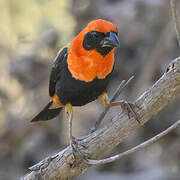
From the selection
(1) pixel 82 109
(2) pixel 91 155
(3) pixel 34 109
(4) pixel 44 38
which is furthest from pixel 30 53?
(2) pixel 91 155

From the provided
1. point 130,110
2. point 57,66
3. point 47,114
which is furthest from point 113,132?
point 47,114

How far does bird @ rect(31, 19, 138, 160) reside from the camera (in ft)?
12.8

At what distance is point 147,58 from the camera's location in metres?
6.35

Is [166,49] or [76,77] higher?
[76,77]

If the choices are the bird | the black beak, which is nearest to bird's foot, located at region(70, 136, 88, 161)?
the bird

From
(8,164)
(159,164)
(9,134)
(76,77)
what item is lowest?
(159,164)

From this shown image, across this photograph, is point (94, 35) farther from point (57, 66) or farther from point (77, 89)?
point (57, 66)

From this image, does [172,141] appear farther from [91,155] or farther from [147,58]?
[91,155]

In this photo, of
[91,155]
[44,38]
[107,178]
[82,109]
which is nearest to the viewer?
[91,155]

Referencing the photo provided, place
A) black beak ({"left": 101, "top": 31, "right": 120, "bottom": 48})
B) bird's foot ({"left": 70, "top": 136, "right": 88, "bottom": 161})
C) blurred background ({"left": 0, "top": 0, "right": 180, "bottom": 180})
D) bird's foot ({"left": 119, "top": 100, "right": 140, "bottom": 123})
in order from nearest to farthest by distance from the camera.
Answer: bird's foot ({"left": 119, "top": 100, "right": 140, "bottom": 123})
bird's foot ({"left": 70, "top": 136, "right": 88, "bottom": 161})
black beak ({"left": 101, "top": 31, "right": 120, "bottom": 48})
blurred background ({"left": 0, "top": 0, "right": 180, "bottom": 180})

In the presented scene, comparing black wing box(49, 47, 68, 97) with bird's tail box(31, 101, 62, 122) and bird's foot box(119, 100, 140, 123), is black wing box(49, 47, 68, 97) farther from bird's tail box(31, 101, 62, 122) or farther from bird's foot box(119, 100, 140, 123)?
bird's foot box(119, 100, 140, 123)

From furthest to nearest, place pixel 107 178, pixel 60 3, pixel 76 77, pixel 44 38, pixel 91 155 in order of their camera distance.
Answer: pixel 60 3
pixel 44 38
pixel 107 178
pixel 76 77
pixel 91 155

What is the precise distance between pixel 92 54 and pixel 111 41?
0.29 m

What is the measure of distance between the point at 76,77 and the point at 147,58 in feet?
8.05
